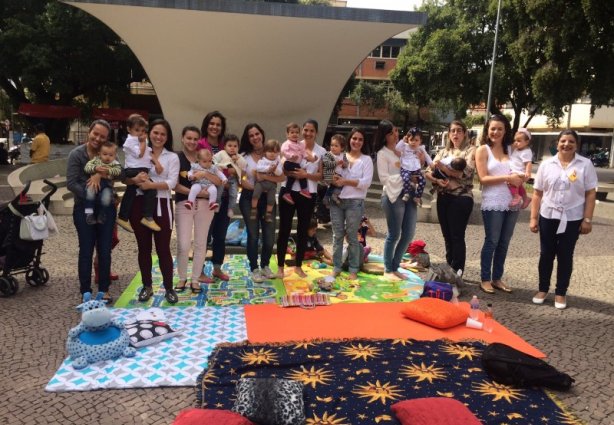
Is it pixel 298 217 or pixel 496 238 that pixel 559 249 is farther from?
pixel 298 217

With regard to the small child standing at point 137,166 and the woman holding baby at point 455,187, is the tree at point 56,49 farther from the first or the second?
the woman holding baby at point 455,187

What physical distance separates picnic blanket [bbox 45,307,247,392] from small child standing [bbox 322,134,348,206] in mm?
1747

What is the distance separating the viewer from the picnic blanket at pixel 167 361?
3244 mm

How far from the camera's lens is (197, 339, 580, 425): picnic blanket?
294cm

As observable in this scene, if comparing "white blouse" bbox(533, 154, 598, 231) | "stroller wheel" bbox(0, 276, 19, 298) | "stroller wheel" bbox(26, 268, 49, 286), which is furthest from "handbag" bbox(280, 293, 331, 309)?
"stroller wheel" bbox(0, 276, 19, 298)

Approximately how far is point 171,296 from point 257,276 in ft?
3.41

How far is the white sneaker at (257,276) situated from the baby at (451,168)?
224 cm

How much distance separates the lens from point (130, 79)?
23062mm

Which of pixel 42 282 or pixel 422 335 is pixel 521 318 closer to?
pixel 422 335

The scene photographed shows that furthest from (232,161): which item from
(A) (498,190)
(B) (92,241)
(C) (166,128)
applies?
(A) (498,190)

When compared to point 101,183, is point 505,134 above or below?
above

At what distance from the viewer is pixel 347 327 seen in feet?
14.1

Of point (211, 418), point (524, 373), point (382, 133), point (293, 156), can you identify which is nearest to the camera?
point (211, 418)

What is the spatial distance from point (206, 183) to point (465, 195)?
2.80 meters
